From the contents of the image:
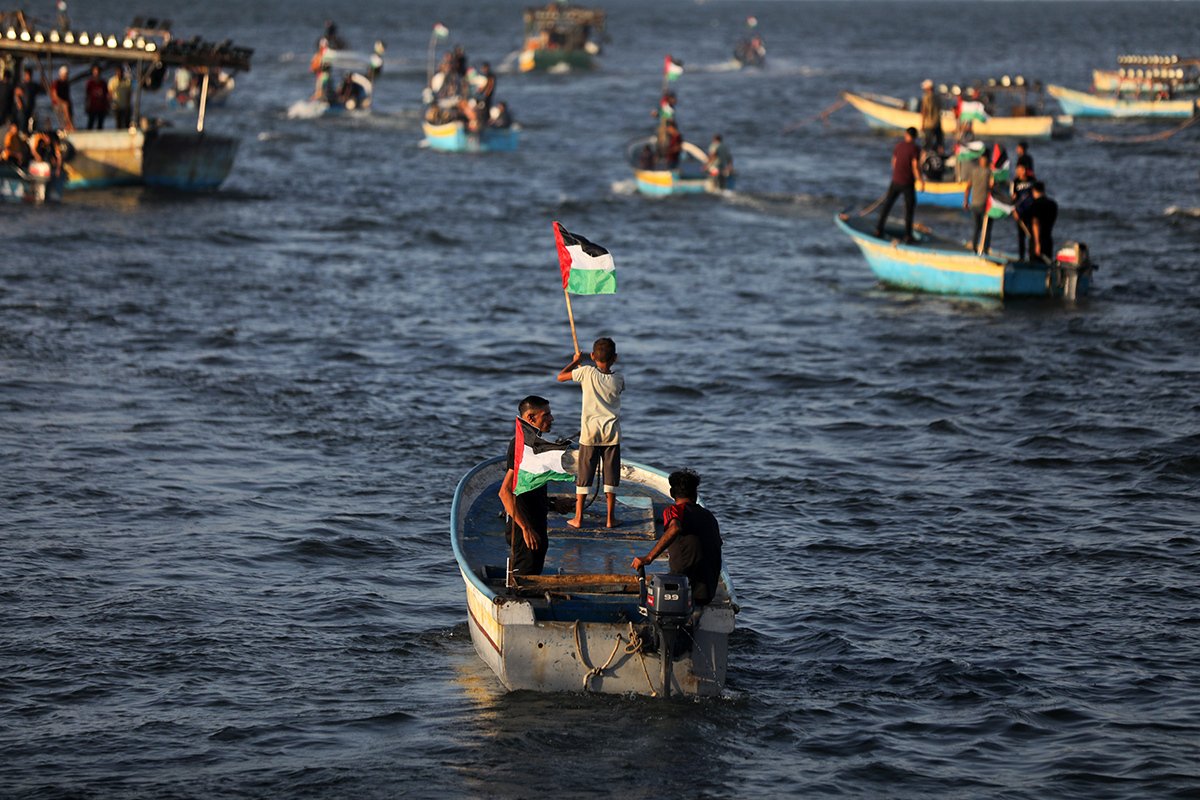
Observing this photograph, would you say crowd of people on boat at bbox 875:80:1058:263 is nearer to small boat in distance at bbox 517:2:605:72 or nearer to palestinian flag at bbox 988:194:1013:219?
palestinian flag at bbox 988:194:1013:219

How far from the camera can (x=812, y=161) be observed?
45906mm

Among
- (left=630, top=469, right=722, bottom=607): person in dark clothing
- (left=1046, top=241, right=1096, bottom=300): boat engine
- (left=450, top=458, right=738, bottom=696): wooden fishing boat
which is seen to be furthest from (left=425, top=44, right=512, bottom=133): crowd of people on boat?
(left=630, top=469, right=722, bottom=607): person in dark clothing

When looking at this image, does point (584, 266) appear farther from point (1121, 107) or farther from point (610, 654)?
point (1121, 107)

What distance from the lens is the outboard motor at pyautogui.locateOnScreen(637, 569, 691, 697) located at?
11.2 m

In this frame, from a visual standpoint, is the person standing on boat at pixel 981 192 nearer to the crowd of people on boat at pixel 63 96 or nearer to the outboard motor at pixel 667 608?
the outboard motor at pixel 667 608

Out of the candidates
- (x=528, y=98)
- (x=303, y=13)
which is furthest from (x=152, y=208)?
(x=303, y=13)

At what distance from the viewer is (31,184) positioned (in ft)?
112

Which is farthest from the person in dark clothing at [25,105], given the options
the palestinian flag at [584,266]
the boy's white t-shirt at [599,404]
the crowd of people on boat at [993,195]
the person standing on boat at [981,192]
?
the boy's white t-shirt at [599,404]

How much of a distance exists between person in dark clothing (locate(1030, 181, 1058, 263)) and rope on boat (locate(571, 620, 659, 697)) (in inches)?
590

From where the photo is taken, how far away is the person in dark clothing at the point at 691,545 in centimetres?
1152

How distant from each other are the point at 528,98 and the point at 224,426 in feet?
156

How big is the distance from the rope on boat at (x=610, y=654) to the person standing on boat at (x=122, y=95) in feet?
87.4

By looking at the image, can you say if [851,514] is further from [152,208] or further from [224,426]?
[152,208]

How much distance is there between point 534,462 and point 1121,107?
48622mm
